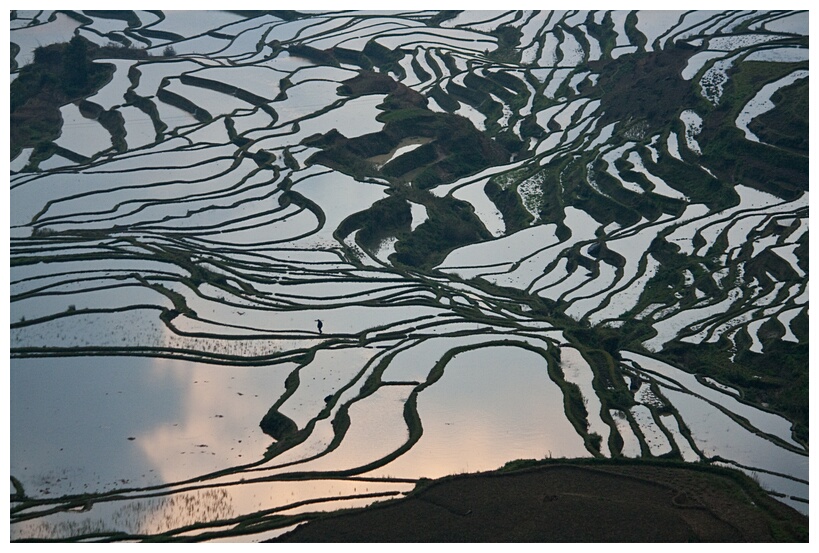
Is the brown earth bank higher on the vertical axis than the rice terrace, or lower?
lower

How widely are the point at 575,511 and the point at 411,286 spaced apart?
9.25 m

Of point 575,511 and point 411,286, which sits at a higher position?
point 411,286

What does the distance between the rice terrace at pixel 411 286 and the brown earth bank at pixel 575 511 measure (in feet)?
0.13

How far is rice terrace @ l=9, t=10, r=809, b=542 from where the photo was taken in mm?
11188

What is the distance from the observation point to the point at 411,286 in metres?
19.3

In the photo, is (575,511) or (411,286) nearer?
(575,511)

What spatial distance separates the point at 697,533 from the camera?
988 cm

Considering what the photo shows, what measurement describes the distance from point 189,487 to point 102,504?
85 cm

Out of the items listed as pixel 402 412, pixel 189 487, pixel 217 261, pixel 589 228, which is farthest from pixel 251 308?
pixel 589 228

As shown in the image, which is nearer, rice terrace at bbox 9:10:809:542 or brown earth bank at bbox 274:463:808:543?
brown earth bank at bbox 274:463:808:543

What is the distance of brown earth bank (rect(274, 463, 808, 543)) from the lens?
9945mm

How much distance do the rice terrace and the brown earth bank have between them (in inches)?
1.6

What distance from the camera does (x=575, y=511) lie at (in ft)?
34.1

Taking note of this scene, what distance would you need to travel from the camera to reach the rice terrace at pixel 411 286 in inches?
440
